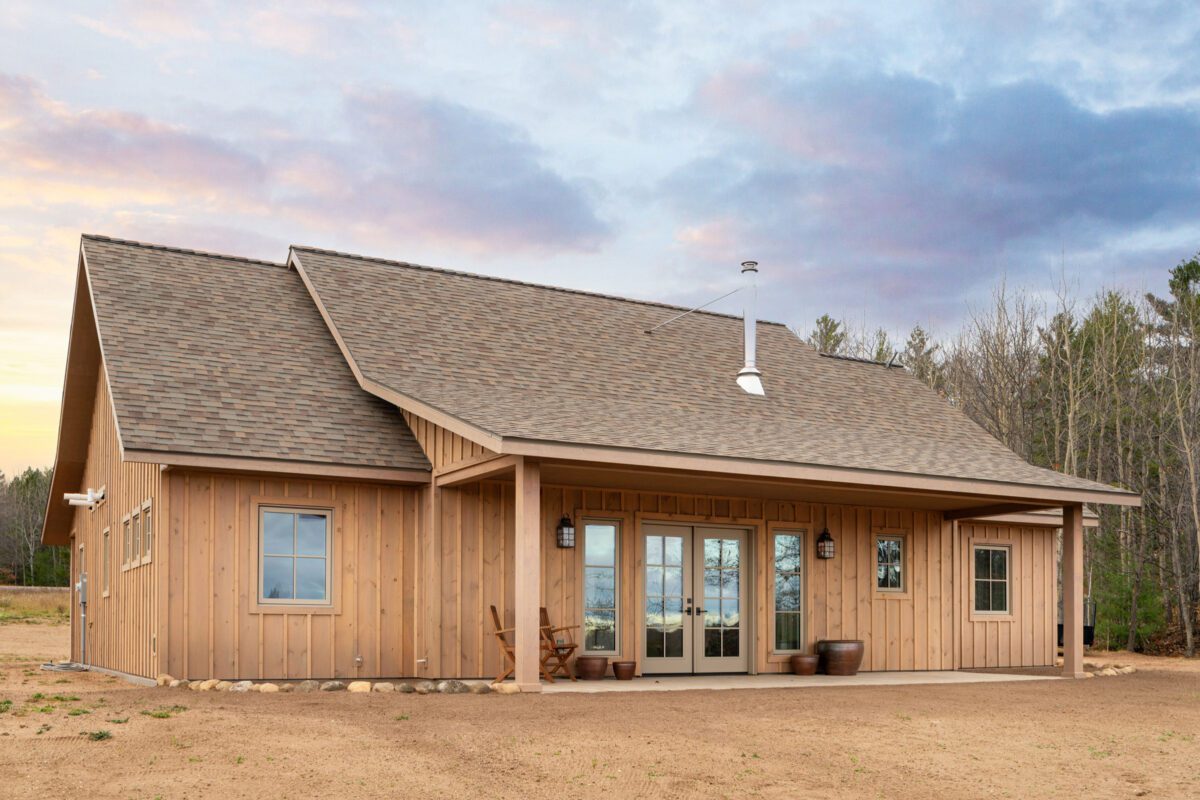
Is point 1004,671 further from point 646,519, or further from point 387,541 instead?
point 387,541

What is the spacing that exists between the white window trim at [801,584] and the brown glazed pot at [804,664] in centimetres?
27

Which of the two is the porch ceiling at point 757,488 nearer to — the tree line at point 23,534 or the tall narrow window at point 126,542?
the tall narrow window at point 126,542

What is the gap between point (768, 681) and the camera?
13.6m

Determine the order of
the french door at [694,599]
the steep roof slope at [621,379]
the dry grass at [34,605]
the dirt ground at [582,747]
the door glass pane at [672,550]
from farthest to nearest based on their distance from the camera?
1. the dry grass at [34,605]
2. the door glass pane at [672,550]
3. the french door at [694,599]
4. the steep roof slope at [621,379]
5. the dirt ground at [582,747]

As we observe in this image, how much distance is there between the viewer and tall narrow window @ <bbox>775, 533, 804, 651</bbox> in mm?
15125

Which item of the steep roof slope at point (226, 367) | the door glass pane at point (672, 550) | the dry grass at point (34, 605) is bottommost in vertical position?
the dry grass at point (34, 605)

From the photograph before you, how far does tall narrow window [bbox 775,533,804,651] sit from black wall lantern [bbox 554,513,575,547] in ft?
10.4

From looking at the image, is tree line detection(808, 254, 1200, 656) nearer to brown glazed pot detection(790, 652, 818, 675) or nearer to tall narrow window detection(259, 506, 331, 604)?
brown glazed pot detection(790, 652, 818, 675)

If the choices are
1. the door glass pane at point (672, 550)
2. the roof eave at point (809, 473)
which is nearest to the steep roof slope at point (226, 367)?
the roof eave at point (809, 473)

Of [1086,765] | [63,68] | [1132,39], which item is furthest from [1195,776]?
[1132,39]

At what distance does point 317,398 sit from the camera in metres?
13.3

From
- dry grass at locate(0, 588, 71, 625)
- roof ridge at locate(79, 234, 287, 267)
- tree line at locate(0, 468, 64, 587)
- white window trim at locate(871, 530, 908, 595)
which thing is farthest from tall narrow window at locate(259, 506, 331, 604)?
tree line at locate(0, 468, 64, 587)

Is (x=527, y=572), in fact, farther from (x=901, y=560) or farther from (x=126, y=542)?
(x=901, y=560)

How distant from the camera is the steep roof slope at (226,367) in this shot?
472 inches
